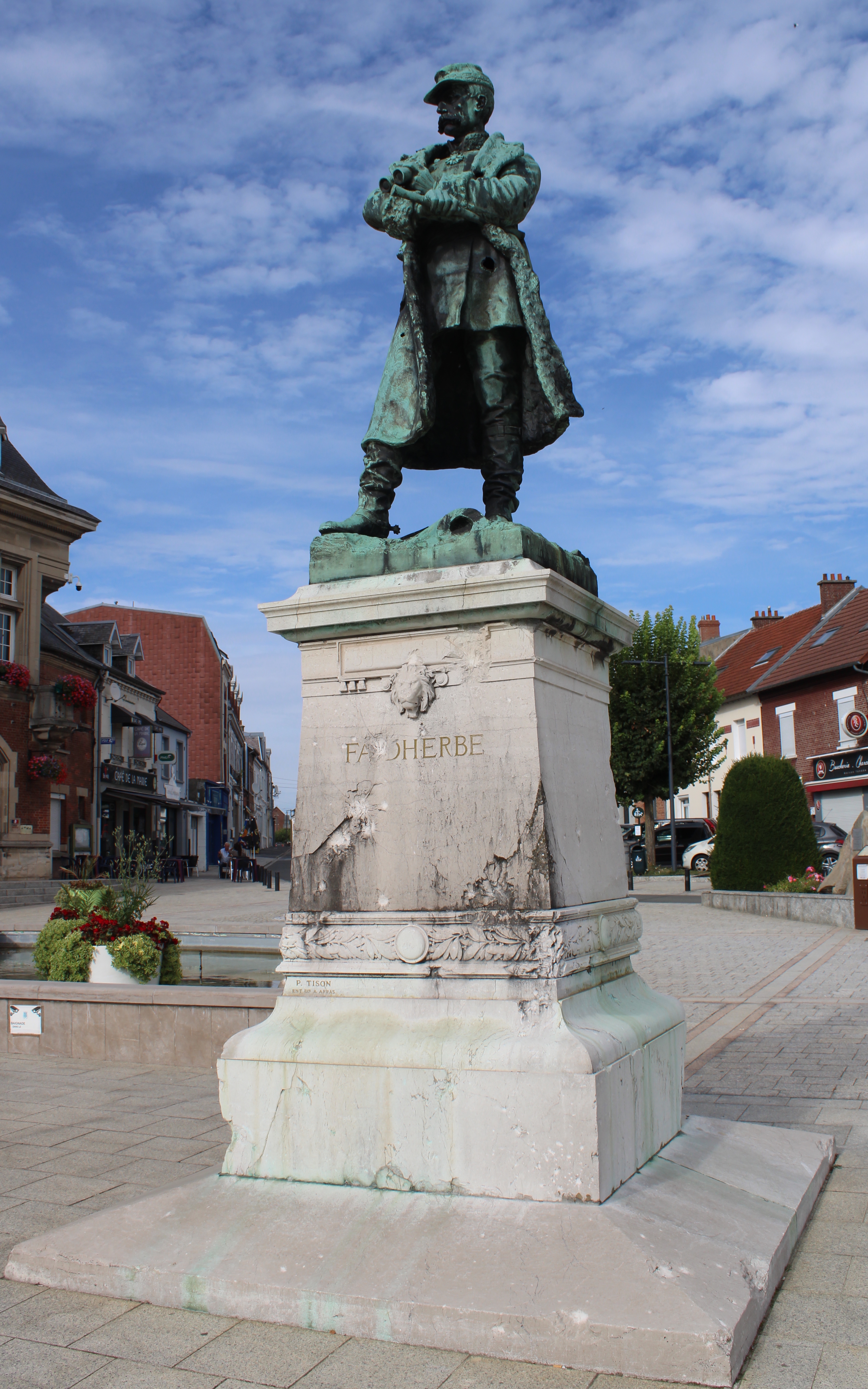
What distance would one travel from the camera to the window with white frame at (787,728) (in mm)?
38531

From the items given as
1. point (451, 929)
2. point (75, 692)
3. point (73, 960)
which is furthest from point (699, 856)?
point (451, 929)

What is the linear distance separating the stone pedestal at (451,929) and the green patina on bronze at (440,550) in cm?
11

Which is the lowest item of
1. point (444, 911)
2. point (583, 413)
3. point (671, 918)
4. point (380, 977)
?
point (671, 918)

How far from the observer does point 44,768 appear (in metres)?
28.4

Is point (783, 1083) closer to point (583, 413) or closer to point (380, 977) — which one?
point (380, 977)

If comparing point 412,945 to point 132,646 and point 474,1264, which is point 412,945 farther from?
point 132,646

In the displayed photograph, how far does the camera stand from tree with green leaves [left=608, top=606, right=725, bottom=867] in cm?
3594

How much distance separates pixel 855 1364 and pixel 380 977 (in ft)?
5.21

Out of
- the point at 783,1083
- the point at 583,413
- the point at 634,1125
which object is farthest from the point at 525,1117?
the point at 783,1083

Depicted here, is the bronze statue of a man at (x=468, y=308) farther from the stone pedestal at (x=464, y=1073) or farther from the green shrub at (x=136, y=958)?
the green shrub at (x=136, y=958)

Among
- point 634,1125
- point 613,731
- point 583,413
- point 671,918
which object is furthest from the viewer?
point 613,731

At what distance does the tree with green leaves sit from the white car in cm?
308

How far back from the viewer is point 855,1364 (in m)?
2.50

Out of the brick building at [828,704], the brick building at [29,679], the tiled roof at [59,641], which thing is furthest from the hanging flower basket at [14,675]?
the brick building at [828,704]
